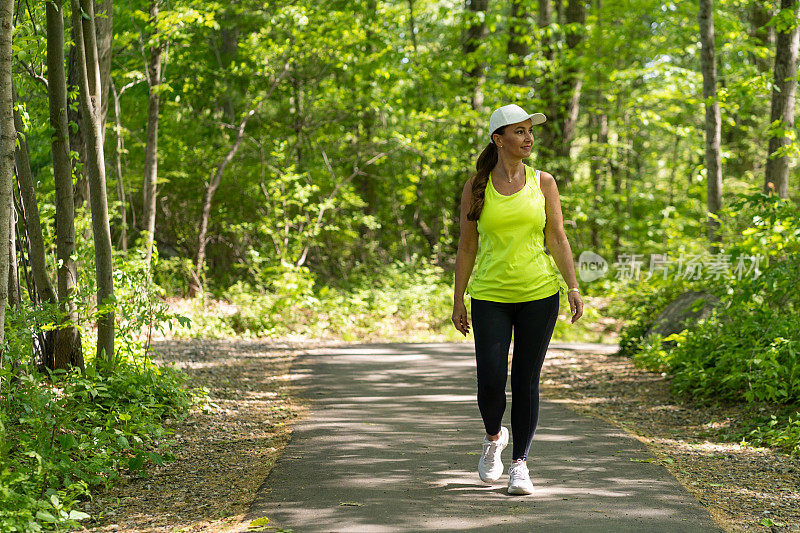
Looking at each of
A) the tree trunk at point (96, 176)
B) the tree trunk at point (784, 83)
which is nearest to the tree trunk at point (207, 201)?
the tree trunk at point (96, 176)

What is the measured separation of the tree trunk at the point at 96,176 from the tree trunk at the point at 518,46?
11.6 metres

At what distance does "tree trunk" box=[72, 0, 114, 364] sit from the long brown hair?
3.79 meters

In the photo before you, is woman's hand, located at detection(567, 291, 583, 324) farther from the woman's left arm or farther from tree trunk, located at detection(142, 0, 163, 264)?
tree trunk, located at detection(142, 0, 163, 264)

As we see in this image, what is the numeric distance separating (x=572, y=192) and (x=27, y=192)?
1476 cm

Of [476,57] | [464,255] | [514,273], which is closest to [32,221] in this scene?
[464,255]

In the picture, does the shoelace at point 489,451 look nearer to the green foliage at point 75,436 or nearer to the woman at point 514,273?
the woman at point 514,273

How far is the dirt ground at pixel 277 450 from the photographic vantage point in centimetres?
476

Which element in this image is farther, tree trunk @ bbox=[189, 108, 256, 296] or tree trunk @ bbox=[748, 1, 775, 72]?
tree trunk @ bbox=[748, 1, 775, 72]

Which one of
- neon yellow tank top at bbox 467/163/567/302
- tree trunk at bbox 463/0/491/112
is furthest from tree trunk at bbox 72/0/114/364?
tree trunk at bbox 463/0/491/112

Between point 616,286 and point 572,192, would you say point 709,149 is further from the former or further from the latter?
point 572,192

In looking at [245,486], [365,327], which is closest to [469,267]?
[245,486]

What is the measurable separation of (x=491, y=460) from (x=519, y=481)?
239mm

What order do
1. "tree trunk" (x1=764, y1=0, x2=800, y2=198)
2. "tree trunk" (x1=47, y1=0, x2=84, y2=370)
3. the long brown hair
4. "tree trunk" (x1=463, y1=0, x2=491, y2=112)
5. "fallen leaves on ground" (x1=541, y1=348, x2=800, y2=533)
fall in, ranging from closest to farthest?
the long brown hair → "fallen leaves on ground" (x1=541, y1=348, x2=800, y2=533) → "tree trunk" (x1=47, y1=0, x2=84, y2=370) → "tree trunk" (x1=764, y1=0, x2=800, y2=198) → "tree trunk" (x1=463, y1=0, x2=491, y2=112)

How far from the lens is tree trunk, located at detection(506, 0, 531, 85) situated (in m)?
18.1
